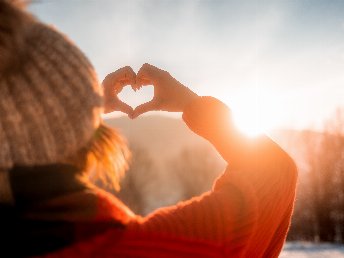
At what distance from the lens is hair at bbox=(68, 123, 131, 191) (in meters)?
1.02

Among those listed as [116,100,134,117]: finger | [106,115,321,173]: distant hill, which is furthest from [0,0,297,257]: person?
[106,115,321,173]: distant hill

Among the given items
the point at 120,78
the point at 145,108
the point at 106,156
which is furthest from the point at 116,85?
the point at 106,156

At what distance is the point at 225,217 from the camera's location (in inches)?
38.8

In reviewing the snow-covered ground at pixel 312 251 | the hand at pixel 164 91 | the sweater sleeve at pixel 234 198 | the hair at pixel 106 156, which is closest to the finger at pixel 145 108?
the hand at pixel 164 91

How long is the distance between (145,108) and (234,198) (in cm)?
69

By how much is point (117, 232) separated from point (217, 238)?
22 cm

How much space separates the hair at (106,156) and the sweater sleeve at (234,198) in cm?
15

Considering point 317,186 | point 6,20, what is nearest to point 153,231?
point 6,20

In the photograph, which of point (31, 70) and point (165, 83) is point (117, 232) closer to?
point (31, 70)

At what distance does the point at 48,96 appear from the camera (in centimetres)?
91

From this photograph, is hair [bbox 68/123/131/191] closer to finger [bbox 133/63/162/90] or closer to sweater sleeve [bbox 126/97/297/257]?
sweater sleeve [bbox 126/97/297/257]

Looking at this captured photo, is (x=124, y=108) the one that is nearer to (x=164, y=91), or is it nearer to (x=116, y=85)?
(x=116, y=85)

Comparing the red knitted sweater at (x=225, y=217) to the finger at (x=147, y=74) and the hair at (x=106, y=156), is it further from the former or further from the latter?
the finger at (x=147, y=74)

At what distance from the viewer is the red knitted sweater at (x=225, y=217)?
900 millimetres
